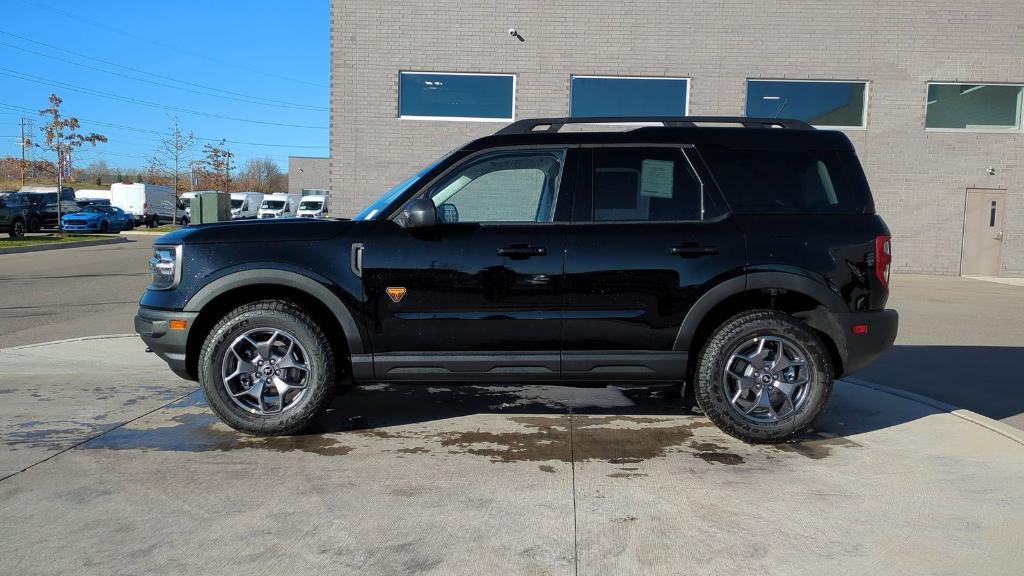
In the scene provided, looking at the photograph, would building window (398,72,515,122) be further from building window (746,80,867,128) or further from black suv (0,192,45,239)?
black suv (0,192,45,239)

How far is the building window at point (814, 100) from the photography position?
17.7 metres

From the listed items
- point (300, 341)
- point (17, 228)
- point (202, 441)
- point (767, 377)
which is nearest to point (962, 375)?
point (767, 377)

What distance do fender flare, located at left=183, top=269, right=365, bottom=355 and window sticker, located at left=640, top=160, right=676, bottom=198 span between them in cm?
205

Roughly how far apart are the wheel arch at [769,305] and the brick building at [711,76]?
43.4ft

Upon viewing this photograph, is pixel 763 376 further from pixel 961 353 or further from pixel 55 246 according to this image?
pixel 55 246

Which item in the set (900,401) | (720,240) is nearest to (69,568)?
(720,240)

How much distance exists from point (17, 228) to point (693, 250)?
32052mm

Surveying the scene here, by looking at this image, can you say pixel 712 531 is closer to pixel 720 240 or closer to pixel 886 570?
pixel 886 570

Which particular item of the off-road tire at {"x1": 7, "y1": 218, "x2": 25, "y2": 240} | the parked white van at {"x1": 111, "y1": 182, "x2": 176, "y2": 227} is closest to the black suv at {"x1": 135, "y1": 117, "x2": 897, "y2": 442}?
the off-road tire at {"x1": 7, "y1": 218, "x2": 25, "y2": 240}

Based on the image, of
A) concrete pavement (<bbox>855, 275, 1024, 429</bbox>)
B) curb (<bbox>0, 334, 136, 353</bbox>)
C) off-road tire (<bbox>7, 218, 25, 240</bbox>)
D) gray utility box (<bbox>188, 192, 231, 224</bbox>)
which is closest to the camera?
concrete pavement (<bbox>855, 275, 1024, 429</bbox>)

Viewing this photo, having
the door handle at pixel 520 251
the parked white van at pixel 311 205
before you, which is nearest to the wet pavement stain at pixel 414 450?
the door handle at pixel 520 251

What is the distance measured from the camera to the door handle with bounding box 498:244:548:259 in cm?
477

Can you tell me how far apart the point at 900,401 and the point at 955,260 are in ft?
46.5

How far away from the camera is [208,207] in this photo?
15117 millimetres
